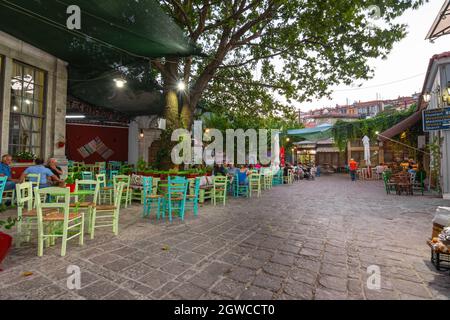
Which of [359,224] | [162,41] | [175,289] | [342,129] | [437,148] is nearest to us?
[175,289]

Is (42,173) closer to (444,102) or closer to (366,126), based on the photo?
(444,102)

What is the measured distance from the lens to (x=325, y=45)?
22.0ft

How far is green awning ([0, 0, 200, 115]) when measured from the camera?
3.71 metres

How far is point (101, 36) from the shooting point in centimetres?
462

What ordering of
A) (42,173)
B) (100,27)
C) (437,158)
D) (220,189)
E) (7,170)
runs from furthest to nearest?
(437,158), (220,189), (7,170), (42,173), (100,27)

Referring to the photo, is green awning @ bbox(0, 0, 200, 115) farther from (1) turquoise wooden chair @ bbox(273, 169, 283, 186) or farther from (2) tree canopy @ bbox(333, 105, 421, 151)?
(2) tree canopy @ bbox(333, 105, 421, 151)

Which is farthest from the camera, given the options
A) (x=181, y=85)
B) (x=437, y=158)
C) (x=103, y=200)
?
(x=437, y=158)

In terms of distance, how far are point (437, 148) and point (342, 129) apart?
343 inches

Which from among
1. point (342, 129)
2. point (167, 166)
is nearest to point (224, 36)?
point (167, 166)

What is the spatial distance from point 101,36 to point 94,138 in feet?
34.2

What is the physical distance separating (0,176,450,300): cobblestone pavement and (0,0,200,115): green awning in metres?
3.60
